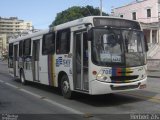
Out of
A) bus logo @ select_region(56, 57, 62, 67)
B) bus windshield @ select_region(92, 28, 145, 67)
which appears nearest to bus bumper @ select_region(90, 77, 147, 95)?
bus windshield @ select_region(92, 28, 145, 67)

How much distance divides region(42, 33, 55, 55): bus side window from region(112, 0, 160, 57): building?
44.8 metres

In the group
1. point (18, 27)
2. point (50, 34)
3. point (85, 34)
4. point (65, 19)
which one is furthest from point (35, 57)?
point (18, 27)

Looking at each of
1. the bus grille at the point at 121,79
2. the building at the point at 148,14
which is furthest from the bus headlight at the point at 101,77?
the building at the point at 148,14

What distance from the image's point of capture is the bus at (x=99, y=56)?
466 inches

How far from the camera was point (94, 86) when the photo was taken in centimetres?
1177

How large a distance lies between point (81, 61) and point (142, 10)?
57037 millimetres

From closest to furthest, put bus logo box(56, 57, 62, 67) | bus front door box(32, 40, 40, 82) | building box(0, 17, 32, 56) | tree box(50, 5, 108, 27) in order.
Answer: bus logo box(56, 57, 62, 67) → bus front door box(32, 40, 40, 82) → tree box(50, 5, 108, 27) → building box(0, 17, 32, 56)

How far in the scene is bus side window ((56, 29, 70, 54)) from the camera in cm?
1382

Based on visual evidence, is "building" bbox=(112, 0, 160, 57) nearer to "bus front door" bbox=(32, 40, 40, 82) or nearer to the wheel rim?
"bus front door" bbox=(32, 40, 40, 82)

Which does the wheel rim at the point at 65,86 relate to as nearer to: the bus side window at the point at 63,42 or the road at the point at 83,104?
the road at the point at 83,104

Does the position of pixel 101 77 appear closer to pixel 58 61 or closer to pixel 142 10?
pixel 58 61

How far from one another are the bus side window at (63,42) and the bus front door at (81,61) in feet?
2.17

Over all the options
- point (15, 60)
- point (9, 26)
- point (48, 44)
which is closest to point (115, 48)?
point (48, 44)

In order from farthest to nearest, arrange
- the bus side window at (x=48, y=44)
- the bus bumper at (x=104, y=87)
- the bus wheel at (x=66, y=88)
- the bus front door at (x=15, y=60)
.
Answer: the bus front door at (x=15, y=60)
the bus side window at (x=48, y=44)
the bus wheel at (x=66, y=88)
the bus bumper at (x=104, y=87)
